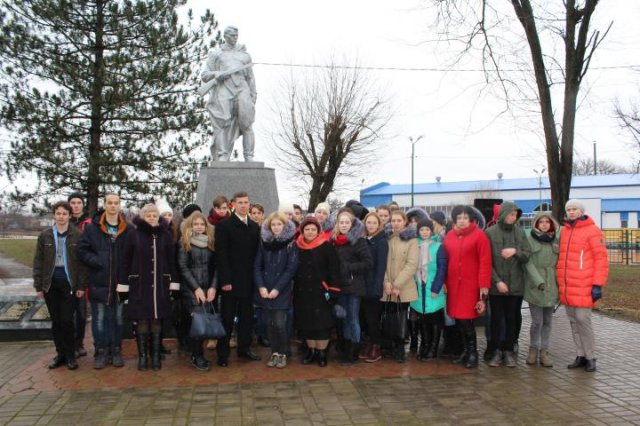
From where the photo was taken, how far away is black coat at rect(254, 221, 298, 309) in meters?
5.46

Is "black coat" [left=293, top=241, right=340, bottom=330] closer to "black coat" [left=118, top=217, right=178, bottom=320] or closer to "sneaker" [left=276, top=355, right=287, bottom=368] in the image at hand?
"sneaker" [left=276, top=355, right=287, bottom=368]

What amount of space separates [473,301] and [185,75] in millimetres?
10987

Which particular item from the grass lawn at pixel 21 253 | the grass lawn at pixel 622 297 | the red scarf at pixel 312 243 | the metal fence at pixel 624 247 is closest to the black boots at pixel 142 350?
the red scarf at pixel 312 243

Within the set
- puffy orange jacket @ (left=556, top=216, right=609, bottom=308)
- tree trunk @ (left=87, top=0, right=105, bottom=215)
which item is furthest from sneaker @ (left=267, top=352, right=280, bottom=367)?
tree trunk @ (left=87, top=0, right=105, bottom=215)

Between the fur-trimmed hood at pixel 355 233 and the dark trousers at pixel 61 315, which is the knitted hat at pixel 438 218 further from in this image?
the dark trousers at pixel 61 315

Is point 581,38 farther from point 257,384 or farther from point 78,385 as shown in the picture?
point 78,385

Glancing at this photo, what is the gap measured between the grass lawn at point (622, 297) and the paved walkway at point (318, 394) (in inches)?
137

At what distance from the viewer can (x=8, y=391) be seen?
4.79 m

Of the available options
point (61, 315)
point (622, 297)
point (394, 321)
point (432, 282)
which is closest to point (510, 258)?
point (432, 282)

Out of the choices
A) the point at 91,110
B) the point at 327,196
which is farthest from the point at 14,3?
the point at 327,196

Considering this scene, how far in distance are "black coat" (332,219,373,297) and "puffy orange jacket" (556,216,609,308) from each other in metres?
2.03

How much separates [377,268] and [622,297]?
26.1ft

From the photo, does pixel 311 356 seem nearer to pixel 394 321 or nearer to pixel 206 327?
pixel 394 321

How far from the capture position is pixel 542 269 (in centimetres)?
569
